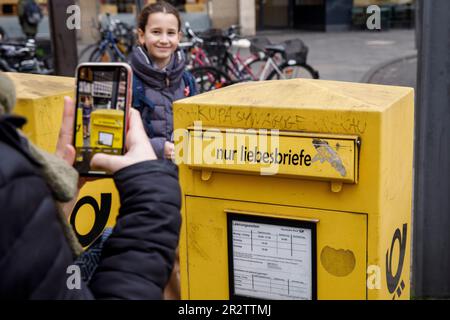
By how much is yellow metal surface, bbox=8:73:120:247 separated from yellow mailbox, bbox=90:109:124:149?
3.70 feet

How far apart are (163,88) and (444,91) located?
4.75 feet

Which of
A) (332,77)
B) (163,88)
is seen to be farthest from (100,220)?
(332,77)

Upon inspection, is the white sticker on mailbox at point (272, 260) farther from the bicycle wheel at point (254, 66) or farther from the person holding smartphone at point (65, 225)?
the bicycle wheel at point (254, 66)

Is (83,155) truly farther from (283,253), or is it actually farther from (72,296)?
(283,253)

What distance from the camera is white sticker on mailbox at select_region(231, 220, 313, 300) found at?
8.16 ft

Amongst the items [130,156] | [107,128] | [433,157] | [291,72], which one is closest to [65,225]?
[130,156]

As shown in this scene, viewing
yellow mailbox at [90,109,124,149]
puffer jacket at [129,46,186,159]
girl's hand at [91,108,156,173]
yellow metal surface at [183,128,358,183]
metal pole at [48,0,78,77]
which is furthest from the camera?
metal pole at [48,0,78,77]

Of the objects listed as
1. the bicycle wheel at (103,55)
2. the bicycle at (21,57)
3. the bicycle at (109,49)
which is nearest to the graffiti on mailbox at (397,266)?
the bicycle at (109,49)

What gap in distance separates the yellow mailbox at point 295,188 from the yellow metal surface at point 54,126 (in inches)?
27.7

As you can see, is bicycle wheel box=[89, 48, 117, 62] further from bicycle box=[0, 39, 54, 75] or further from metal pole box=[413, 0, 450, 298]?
metal pole box=[413, 0, 450, 298]

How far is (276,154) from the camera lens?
7.89ft

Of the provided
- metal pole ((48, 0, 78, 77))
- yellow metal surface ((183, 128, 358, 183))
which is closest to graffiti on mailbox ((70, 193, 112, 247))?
yellow metal surface ((183, 128, 358, 183))

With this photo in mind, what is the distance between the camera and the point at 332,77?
12.9 m

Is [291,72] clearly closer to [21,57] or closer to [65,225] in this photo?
[21,57]
